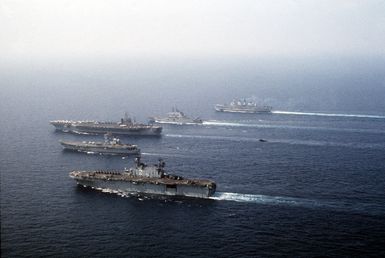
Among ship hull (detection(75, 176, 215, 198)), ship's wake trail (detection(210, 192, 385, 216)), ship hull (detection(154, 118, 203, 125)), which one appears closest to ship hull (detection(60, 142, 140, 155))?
ship hull (detection(75, 176, 215, 198))

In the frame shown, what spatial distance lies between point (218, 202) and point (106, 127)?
78.4m

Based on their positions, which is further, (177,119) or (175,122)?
(175,122)

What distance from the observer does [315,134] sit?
16188 cm

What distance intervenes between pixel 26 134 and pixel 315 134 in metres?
91.9

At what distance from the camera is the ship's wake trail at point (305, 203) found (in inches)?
3794

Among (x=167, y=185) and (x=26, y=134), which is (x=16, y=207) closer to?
(x=167, y=185)

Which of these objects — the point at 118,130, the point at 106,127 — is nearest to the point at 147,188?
the point at 118,130

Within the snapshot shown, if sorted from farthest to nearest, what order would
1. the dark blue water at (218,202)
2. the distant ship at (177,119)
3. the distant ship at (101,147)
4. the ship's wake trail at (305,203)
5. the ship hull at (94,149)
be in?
the distant ship at (177,119)
the ship hull at (94,149)
the distant ship at (101,147)
the ship's wake trail at (305,203)
the dark blue water at (218,202)

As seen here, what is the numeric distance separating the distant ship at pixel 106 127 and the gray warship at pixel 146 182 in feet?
173

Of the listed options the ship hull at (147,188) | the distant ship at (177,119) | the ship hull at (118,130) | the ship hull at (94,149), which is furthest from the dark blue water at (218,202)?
the distant ship at (177,119)

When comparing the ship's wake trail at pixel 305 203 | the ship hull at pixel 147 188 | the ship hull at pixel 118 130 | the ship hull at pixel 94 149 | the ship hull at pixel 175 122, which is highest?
the ship hull at pixel 175 122

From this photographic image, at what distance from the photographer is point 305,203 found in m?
99.4

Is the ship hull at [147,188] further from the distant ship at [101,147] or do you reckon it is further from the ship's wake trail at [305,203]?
the distant ship at [101,147]

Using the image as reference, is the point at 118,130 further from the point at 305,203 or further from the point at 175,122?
the point at 305,203
